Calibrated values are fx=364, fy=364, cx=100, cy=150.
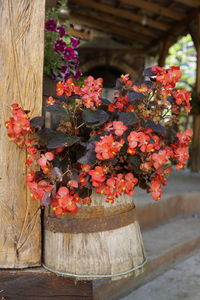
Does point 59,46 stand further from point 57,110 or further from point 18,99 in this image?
point 57,110

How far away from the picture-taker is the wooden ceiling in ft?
19.5

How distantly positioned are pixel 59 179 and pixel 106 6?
622 cm

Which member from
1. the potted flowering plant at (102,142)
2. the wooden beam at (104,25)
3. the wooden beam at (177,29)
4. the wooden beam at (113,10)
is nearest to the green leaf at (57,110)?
the potted flowering plant at (102,142)

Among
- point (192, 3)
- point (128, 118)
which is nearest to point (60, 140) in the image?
point (128, 118)

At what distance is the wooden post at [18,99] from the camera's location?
1.29 metres

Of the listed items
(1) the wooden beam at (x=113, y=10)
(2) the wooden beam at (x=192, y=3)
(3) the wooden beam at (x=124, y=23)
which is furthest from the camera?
(3) the wooden beam at (x=124, y=23)

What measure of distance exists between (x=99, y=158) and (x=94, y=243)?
0.34 m

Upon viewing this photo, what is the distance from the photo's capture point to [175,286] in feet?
7.01

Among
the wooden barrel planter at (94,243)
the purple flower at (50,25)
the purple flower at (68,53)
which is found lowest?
the wooden barrel planter at (94,243)

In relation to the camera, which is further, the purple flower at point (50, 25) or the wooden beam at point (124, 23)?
the wooden beam at point (124, 23)

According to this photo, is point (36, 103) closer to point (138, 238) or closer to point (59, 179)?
point (59, 179)

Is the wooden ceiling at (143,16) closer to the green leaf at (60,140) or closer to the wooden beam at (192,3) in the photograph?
the wooden beam at (192,3)

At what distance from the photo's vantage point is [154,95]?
129cm

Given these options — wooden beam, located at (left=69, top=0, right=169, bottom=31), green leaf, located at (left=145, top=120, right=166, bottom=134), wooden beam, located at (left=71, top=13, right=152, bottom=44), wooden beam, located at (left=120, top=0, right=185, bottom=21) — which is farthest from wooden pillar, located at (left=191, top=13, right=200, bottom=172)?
green leaf, located at (left=145, top=120, right=166, bottom=134)
